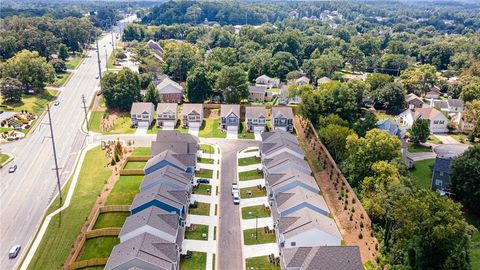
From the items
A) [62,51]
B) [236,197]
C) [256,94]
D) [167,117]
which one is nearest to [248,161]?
[236,197]

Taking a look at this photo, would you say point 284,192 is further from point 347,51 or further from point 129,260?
point 347,51

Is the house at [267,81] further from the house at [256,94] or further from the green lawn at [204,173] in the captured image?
the green lawn at [204,173]

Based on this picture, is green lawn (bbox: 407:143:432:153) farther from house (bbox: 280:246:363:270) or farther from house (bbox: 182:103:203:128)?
house (bbox: 182:103:203:128)

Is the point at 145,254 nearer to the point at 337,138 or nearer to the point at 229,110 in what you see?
the point at 337,138

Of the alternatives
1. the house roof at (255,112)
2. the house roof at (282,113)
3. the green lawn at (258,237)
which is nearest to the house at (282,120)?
the house roof at (282,113)

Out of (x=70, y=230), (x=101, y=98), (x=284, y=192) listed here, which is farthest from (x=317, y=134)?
(x=101, y=98)

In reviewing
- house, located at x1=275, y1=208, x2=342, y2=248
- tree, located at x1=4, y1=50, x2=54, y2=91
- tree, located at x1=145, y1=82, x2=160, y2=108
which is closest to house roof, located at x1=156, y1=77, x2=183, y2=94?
tree, located at x1=145, y1=82, x2=160, y2=108
